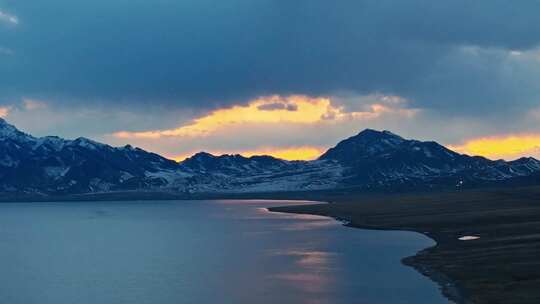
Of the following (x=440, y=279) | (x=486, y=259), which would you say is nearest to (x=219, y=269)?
(x=440, y=279)

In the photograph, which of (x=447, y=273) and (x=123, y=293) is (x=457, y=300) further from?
(x=123, y=293)

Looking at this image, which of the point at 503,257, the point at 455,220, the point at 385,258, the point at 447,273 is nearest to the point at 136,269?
the point at 385,258

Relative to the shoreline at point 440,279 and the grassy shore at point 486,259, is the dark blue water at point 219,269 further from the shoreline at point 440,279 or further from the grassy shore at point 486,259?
the grassy shore at point 486,259

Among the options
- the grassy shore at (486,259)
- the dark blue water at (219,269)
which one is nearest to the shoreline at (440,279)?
the grassy shore at (486,259)

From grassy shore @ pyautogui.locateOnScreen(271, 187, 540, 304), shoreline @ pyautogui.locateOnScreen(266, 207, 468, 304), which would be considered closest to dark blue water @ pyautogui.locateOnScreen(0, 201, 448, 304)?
shoreline @ pyautogui.locateOnScreen(266, 207, 468, 304)

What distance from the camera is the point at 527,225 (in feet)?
426

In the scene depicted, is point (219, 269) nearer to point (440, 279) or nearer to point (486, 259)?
point (440, 279)

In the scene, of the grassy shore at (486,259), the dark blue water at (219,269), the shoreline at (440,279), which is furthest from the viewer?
the dark blue water at (219,269)

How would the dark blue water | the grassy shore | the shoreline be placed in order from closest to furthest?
the grassy shore
the shoreline
the dark blue water

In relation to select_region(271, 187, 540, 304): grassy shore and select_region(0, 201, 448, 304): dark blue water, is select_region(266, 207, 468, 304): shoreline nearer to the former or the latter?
select_region(271, 187, 540, 304): grassy shore

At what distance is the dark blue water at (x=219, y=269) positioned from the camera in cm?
7521

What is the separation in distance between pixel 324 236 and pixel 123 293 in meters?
76.1

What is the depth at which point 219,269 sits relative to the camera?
98875 mm

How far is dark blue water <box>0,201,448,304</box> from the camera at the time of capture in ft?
247
